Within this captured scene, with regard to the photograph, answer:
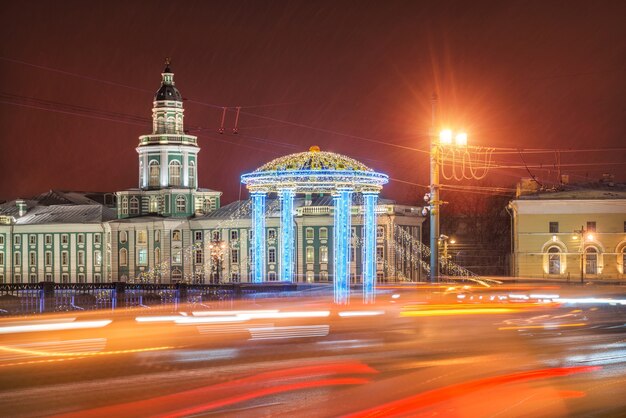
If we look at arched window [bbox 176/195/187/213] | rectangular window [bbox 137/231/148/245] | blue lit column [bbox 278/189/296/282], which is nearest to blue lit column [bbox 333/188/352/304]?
blue lit column [bbox 278/189/296/282]

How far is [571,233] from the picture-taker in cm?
7312

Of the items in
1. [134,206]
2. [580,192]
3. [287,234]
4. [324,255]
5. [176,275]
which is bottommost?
[176,275]

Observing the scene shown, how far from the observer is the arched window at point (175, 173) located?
99.2 metres

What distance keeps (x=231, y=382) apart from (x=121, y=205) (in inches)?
3468

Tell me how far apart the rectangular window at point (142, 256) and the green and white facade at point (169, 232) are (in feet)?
0.32

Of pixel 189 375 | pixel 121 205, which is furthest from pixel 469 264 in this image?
pixel 189 375

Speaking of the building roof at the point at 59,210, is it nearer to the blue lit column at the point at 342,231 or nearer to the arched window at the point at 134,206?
the arched window at the point at 134,206

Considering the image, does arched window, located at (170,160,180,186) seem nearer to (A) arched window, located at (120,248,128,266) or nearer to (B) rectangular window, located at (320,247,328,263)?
(A) arched window, located at (120,248,128,266)

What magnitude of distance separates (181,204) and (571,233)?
41.5 metres

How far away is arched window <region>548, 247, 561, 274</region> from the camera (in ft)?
239

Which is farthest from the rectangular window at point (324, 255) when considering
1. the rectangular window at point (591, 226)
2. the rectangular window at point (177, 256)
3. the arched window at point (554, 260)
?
the rectangular window at point (591, 226)

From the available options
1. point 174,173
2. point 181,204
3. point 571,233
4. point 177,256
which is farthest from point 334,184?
point 181,204

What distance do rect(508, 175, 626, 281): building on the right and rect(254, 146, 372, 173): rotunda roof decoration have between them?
4046cm

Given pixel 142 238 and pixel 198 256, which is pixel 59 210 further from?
pixel 198 256
